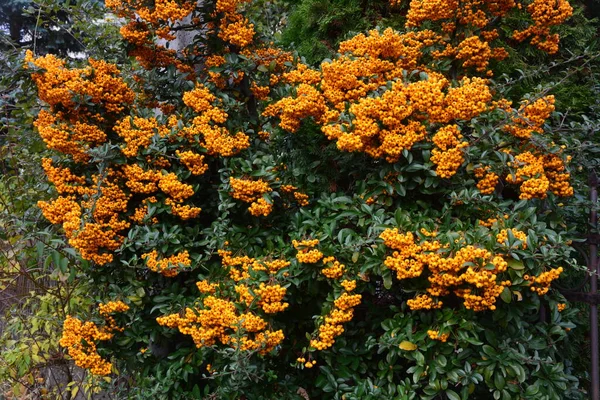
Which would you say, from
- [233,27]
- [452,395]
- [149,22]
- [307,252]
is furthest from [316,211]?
[149,22]

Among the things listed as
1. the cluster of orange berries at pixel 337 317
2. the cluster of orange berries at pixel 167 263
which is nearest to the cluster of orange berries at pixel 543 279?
the cluster of orange berries at pixel 337 317

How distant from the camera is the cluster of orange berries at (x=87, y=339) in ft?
8.28

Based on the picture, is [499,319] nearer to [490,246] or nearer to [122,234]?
[490,246]

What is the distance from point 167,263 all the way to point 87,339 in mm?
541

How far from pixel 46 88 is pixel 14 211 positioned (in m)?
1.26

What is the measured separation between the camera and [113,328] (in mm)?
2682

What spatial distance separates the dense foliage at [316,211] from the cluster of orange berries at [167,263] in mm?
15

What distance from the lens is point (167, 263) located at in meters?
2.54

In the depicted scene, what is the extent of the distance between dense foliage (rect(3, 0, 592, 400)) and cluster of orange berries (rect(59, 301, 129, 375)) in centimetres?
1

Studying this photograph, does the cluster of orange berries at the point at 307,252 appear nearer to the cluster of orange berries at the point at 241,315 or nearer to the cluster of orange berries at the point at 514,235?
the cluster of orange berries at the point at 241,315

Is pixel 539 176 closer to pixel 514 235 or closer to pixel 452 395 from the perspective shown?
pixel 514 235

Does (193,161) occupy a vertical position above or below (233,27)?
below

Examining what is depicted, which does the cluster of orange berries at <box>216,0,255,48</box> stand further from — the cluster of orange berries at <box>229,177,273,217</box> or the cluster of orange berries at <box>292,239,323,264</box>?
the cluster of orange berries at <box>292,239,323,264</box>

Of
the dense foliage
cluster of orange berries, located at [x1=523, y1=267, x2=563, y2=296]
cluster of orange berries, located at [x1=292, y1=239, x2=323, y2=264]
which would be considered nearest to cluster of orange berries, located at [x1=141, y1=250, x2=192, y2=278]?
the dense foliage
